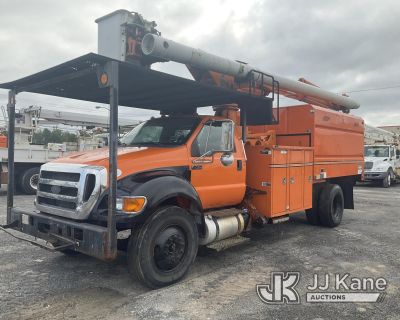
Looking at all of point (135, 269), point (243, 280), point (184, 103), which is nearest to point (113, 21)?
point (184, 103)

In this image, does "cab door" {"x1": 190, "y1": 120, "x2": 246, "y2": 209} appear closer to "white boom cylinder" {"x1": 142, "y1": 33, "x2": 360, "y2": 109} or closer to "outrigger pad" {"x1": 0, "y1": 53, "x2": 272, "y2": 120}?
"outrigger pad" {"x1": 0, "y1": 53, "x2": 272, "y2": 120}

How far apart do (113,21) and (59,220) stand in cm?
272

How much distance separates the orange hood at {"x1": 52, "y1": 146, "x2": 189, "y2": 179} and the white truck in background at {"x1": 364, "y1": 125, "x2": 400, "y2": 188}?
16816 mm

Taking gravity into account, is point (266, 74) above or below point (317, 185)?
above

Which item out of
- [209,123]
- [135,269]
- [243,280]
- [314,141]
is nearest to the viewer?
[135,269]

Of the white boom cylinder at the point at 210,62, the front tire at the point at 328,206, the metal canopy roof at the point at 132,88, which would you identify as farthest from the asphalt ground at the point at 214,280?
the white boom cylinder at the point at 210,62

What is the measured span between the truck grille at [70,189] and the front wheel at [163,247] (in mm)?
656

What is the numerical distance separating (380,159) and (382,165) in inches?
15.2

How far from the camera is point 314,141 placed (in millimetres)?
7750

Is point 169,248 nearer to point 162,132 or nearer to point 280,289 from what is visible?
point 280,289

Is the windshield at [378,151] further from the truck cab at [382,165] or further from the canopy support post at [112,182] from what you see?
the canopy support post at [112,182]

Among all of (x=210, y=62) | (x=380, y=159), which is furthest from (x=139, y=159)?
(x=380, y=159)

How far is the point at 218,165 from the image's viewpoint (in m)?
5.73

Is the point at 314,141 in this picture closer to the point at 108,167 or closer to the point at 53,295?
the point at 108,167
